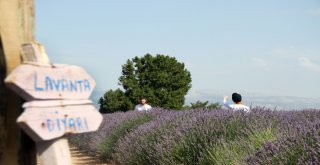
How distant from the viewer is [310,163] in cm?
333

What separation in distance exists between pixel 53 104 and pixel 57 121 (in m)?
0.08

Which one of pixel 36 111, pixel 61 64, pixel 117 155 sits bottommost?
pixel 117 155

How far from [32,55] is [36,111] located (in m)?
0.30

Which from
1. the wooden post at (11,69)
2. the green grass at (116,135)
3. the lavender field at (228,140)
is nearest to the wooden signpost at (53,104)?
the wooden post at (11,69)

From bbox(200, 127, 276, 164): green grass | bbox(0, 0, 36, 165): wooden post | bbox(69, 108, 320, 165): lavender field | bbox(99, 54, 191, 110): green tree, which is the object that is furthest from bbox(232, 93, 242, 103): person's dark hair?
bbox(99, 54, 191, 110): green tree

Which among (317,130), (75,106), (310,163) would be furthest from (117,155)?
(75,106)

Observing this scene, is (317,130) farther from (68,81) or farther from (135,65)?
(135,65)

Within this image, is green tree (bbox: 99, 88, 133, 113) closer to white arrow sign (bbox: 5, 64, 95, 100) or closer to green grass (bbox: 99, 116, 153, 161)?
green grass (bbox: 99, 116, 153, 161)

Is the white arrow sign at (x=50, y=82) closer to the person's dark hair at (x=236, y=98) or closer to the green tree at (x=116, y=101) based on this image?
the person's dark hair at (x=236, y=98)

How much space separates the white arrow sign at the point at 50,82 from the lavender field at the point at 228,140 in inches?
64.7

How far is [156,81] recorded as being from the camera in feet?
69.5

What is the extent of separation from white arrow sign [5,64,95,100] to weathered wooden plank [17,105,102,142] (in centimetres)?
7

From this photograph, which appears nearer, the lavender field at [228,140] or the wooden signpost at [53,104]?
the wooden signpost at [53,104]

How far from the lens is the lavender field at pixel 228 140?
13.0 feet
